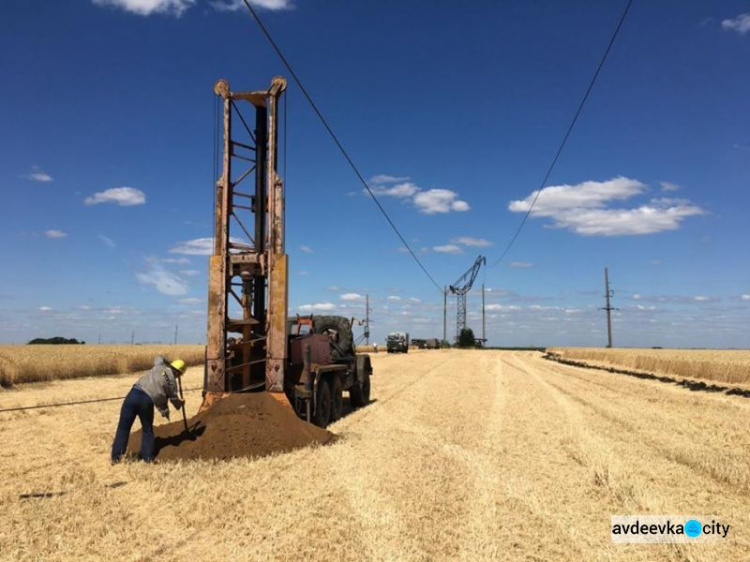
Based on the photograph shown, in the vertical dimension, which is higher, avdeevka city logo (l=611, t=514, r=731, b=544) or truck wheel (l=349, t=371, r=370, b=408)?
truck wheel (l=349, t=371, r=370, b=408)

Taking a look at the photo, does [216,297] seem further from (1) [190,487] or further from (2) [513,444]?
A: (2) [513,444]

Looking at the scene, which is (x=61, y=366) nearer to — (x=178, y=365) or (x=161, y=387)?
(x=178, y=365)

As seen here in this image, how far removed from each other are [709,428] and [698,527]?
8.03 m

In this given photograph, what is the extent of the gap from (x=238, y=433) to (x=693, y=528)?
6901 millimetres

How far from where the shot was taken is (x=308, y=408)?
40.3 feet

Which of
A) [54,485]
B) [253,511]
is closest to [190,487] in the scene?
[253,511]

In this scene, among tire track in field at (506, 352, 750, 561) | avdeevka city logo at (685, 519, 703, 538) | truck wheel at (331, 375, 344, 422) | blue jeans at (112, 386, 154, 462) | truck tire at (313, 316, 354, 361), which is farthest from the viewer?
truck tire at (313, 316, 354, 361)

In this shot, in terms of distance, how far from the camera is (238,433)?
33.3 ft

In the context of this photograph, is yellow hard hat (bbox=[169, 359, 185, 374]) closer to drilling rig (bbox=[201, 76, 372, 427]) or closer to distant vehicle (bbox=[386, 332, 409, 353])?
drilling rig (bbox=[201, 76, 372, 427])

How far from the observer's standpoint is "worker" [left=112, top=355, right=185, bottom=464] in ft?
31.1

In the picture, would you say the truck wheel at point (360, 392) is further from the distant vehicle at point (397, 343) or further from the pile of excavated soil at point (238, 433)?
the distant vehicle at point (397, 343)

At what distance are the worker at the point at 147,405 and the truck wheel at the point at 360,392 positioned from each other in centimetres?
773

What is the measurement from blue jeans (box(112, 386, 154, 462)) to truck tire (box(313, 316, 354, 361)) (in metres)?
7.15

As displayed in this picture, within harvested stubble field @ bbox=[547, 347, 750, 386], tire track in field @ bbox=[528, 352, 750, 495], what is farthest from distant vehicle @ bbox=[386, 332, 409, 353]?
tire track in field @ bbox=[528, 352, 750, 495]
